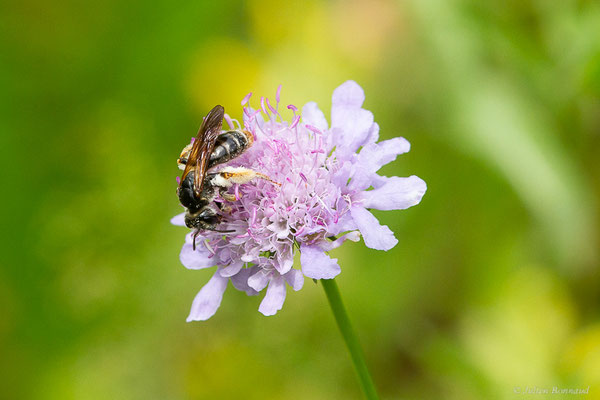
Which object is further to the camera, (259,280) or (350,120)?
(350,120)

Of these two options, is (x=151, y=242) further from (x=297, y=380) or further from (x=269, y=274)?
(x=269, y=274)

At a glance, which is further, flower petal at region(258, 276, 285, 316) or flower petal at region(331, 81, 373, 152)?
flower petal at region(331, 81, 373, 152)

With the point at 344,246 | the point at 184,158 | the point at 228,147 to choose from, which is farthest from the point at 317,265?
the point at 344,246

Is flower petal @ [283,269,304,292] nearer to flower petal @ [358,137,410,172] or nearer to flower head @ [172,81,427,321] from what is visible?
flower head @ [172,81,427,321]

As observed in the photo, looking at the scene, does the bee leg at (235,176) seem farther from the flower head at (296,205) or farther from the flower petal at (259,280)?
the flower petal at (259,280)

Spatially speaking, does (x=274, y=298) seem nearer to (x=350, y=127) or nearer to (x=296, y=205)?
(x=296, y=205)

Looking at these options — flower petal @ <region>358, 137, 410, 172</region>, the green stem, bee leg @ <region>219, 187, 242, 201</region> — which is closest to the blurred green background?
the green stem

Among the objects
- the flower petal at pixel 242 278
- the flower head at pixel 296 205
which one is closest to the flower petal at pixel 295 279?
the flower head at pixel 296 205
